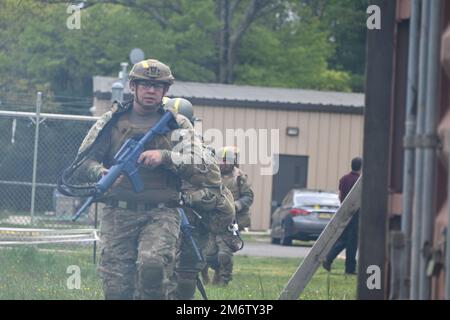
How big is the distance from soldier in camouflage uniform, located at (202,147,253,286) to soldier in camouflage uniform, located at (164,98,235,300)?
2318 mm

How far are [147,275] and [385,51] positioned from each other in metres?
3.07

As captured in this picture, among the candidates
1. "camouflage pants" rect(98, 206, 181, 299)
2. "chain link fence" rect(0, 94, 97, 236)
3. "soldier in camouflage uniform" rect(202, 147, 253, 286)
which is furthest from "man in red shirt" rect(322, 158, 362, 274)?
"camouflage pants" rect(98, 206, 181, 299)

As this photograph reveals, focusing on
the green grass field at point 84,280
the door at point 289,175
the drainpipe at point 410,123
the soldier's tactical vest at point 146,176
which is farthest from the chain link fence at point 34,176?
the drainpipe at point 410,123

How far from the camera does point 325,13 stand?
46531 millimetres

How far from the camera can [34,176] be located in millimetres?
16469

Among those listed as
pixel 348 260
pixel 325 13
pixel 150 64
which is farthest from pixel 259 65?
pixel 150 64

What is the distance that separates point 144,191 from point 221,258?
4.93 m

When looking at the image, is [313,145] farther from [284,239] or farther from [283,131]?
[284,239]

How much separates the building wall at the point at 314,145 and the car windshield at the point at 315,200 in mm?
5842

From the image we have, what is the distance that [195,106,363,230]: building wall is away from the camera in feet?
108

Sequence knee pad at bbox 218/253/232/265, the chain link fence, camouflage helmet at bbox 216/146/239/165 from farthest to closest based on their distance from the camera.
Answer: the chain link fence
camouflage helmet at bbox 216/146/239/165
knee pad at bbox 218/253/232/265

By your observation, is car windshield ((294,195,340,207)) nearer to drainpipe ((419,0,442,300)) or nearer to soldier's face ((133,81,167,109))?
soldier's face ((133,81,167,109))
